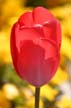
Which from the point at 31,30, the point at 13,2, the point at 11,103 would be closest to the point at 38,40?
the point at 31,30

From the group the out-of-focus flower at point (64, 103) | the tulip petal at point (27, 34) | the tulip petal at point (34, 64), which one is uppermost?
the tulip petal at point (27, 34)

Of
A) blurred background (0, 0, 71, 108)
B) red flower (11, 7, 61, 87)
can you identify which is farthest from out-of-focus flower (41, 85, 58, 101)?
red flower (11, 7, 61, 87)

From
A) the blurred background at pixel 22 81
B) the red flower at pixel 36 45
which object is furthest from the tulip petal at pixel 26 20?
the blurred background at pixel 22 81

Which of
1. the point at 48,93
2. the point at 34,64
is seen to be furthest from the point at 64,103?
the point at 34,64

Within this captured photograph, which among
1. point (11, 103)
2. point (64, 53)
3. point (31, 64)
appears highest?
point (31, 64)

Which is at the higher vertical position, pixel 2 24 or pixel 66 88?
pixel 2 24

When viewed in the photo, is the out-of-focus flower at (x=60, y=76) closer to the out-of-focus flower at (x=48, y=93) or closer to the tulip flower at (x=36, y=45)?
the out-of-focus flower at (x=48, y=93)

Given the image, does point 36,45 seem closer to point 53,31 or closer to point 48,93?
point 53,31

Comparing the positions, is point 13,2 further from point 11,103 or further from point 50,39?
point 50,39
